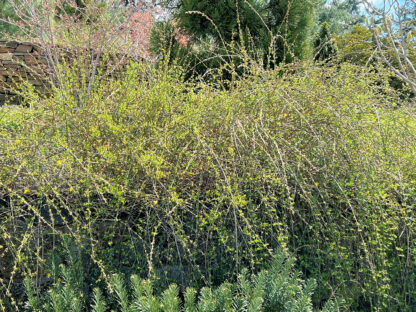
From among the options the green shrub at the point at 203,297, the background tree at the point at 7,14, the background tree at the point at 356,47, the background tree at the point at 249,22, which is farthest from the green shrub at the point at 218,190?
the background tree at the point at 7,14

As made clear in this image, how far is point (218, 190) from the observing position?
2.13m

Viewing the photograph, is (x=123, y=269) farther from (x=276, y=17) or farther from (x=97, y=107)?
(x=276, y=17)

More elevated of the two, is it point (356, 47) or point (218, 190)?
point (356, 47)

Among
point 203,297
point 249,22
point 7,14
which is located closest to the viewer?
point 203,297

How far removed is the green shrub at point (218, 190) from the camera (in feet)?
6.37

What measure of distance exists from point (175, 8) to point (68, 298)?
550cm

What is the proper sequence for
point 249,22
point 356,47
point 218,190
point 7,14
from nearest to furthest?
1. point 218,190
2. point 249,22
3. point 356,47
4. point 7,14

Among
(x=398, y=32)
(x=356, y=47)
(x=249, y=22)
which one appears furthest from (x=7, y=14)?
(x=398, y=32)

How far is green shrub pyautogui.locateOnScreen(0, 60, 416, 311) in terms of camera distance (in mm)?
1941

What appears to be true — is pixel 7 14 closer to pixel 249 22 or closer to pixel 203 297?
pixel 249 22

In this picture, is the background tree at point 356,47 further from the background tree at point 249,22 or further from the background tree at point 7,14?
the background tree at point 7,14

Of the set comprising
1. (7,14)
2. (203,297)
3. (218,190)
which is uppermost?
(7,14)

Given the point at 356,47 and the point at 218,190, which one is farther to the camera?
the point at 356,47

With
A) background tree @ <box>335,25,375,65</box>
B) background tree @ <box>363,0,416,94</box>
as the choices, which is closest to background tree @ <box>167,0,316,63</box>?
background tree @ <box>335,25,375,65</box>
